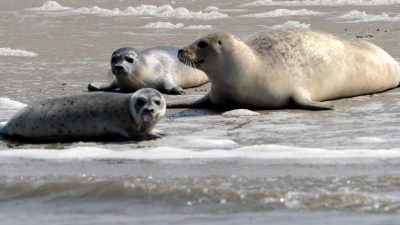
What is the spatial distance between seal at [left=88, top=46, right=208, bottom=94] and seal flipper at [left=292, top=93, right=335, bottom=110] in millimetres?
1572

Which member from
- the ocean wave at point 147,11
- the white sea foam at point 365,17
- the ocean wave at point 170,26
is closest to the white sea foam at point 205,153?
the ocean wave at point 170,26

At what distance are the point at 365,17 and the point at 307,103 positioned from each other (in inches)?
257

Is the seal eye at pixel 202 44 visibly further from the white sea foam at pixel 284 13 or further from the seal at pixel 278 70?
the white sea foam at pixel 284 13

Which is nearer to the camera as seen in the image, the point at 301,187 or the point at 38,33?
the point at 301,187

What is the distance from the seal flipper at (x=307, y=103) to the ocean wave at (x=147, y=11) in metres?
7.04

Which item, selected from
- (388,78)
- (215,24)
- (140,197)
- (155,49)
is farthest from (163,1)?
(140,197)

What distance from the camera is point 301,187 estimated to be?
491 centimetres

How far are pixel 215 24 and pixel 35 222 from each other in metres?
9.36

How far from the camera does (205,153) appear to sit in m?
5.79

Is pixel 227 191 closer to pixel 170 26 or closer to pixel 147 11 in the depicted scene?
pixel 170 26

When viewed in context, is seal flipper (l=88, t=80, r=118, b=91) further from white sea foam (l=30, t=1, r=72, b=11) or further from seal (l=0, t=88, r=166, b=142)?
white sea foam (l=30, t=1, r=72, b=11)

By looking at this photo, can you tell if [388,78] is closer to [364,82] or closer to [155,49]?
[364,82]

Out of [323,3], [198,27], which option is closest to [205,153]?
[198,27]

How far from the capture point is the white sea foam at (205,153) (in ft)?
18.3
